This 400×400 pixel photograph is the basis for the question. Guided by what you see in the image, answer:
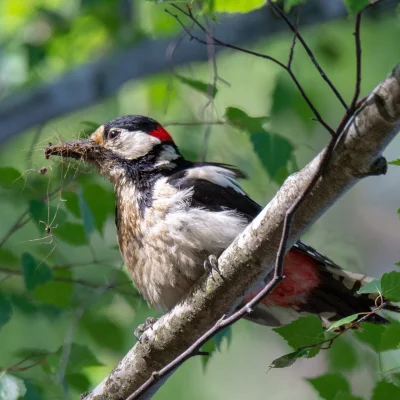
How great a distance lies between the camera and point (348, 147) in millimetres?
2129

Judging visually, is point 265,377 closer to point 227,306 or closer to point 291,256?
point 291,256

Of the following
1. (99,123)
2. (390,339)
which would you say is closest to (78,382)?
(390,339)

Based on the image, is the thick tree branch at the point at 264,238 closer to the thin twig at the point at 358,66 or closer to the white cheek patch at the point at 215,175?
the thin twig at the point at 358,66

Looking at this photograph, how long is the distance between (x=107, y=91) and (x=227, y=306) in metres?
2.85

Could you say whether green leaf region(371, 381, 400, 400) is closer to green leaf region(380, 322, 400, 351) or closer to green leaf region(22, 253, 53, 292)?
green leaf region(380, 322, 400, 351)

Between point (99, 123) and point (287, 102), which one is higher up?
point (287, 102)

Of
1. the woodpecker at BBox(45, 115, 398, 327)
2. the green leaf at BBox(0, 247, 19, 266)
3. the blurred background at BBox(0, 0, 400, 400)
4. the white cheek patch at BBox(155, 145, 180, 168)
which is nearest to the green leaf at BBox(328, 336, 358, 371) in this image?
the blurred background at BBox(0, 0, 400, 400)

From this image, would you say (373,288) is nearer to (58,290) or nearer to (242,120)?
(242,120)

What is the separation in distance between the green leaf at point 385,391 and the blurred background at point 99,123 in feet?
1.41

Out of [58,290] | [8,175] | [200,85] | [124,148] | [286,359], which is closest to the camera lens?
[286,359]

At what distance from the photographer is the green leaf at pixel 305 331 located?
8.36 ft

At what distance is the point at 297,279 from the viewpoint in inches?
135

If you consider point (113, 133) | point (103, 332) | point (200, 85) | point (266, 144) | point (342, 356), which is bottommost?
point (103, 332)

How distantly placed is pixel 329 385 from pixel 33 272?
1.44 m
